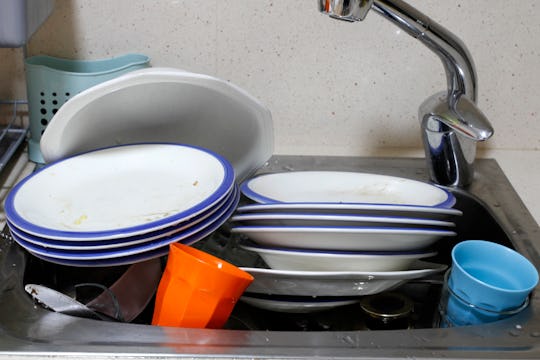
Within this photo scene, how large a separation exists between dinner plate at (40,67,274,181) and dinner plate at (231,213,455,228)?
0.59 feet

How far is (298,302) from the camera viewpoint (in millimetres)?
813

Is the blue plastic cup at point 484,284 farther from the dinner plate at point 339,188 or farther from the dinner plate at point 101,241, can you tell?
the dinner plate at point 101,241

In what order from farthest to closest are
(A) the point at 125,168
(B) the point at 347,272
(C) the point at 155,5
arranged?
(C) the point at 155,5 < (A) the point at 125,168 < (B) the point at 347,272

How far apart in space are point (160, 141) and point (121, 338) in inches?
15.1

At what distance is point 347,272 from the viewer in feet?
2.48

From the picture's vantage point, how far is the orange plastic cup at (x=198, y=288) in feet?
2.25

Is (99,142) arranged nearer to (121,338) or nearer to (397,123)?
(121,338)

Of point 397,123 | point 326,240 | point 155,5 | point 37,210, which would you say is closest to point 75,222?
point 37,210

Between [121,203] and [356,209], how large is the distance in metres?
0.30

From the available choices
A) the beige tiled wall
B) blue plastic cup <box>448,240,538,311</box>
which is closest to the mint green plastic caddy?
the beige tiled wall

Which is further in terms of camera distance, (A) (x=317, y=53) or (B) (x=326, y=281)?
(A) (x=317, y=53)

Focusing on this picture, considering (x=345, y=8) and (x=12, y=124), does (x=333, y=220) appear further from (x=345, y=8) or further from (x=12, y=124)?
(x=12, y=124)

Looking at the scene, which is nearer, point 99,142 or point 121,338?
point 121,338

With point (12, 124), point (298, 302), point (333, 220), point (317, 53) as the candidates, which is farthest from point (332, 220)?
point (12, 124)
